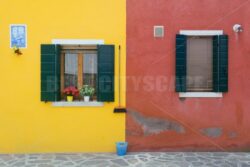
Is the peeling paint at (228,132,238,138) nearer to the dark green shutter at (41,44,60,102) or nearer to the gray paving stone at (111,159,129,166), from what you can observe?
the gray paving stone at (111,159,129,166)

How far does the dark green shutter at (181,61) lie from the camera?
256 inches

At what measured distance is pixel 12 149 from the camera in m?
6.55

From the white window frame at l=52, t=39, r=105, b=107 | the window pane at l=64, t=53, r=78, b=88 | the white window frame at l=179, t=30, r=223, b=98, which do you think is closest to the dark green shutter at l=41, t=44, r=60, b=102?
the white window frame at l=52, t=39, r=105, b=107

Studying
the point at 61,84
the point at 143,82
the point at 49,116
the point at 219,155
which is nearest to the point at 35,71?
the point at 61,84

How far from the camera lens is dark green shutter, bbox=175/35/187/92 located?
6.50m

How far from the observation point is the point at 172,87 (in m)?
6.64

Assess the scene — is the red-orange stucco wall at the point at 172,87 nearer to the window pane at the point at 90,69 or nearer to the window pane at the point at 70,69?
the window pane at the point at 90,69

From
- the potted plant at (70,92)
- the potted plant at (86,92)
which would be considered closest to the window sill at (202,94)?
the potted plant at (86,92)

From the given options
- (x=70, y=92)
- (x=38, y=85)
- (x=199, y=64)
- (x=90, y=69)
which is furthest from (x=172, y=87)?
(x=38, y=85)

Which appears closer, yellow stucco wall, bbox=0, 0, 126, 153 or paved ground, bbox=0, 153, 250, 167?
paved ground, bbox=0, 153, 250, 167

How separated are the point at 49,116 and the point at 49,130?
349 millimetres

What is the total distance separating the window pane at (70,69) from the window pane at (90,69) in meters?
0.23

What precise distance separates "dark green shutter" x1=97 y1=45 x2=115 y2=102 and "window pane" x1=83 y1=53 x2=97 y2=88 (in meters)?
0.32

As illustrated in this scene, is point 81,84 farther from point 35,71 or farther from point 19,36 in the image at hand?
point 19,36
